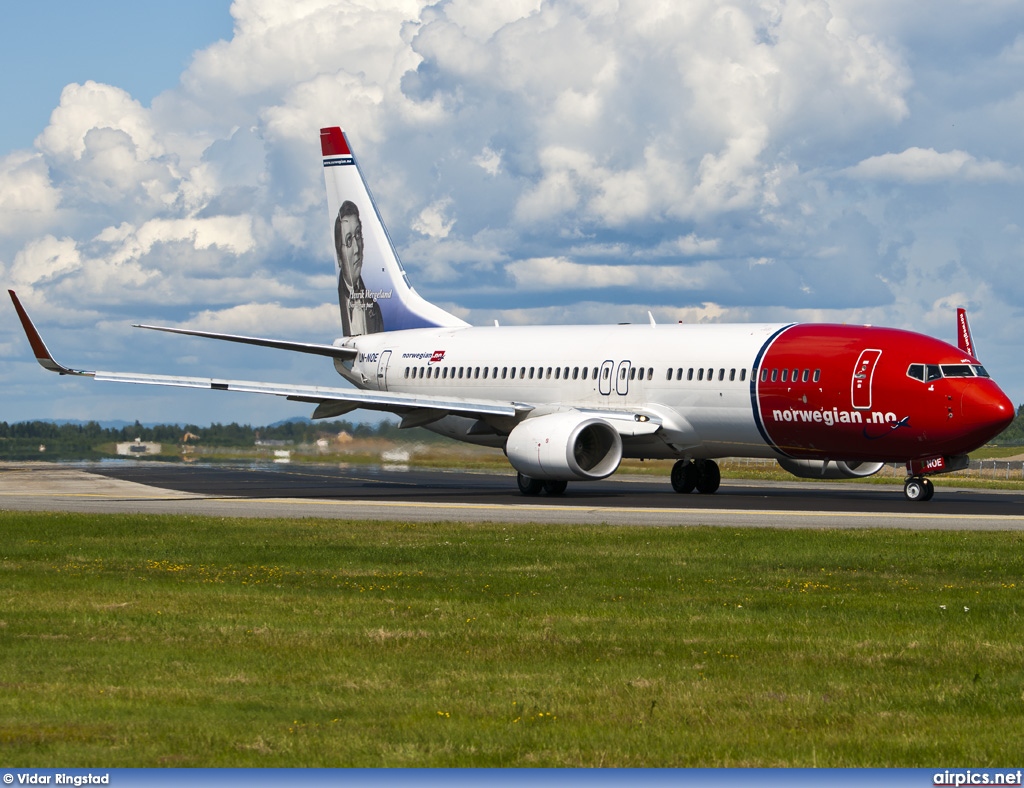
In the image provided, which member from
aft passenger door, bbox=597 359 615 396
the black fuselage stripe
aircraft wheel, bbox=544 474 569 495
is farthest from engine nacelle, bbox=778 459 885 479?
aircraft wheel, bbox=544 474 569 495

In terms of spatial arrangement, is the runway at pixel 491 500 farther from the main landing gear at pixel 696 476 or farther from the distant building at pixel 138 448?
the distant building at pixel 138 448

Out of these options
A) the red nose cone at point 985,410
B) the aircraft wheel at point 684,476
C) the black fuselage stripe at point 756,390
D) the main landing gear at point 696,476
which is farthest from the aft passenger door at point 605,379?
the red nose cone at point 985,410

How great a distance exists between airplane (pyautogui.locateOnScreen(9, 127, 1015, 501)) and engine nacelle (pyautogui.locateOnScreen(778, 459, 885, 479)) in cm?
4

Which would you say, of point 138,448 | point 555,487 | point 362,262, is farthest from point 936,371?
point 138,448

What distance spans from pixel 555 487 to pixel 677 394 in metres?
4.01

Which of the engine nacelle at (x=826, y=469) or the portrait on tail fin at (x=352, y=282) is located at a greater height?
the portrait on tail fin at (x=352, y=282)

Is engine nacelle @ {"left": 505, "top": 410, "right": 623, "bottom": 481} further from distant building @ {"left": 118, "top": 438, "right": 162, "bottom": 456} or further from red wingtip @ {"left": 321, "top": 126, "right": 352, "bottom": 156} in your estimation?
distant building @ {"left": 118, "top": 438, "right": 162, "bottom": 456}

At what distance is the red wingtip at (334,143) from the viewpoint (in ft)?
154

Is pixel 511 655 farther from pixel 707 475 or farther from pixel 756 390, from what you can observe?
pixel 707 475

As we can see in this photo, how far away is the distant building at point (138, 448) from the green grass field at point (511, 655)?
140 feet

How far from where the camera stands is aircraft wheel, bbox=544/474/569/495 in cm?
3662

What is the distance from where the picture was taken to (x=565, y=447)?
111 ft

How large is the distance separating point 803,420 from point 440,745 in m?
25.1

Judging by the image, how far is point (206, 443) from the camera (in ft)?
202
